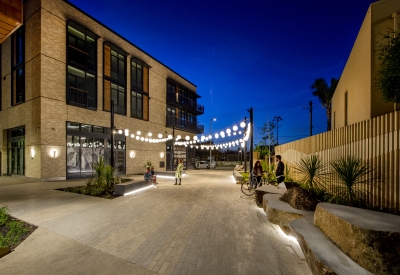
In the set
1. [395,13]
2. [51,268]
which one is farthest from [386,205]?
[51,268]

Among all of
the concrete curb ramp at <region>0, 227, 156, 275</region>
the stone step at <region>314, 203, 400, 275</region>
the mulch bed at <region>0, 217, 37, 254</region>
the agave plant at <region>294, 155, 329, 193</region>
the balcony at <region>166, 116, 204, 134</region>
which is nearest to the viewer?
the stone step at <region>314, 203, 400, 275</region>

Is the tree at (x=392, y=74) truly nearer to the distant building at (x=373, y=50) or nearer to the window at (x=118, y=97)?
the distant building at (x=373, y=50)

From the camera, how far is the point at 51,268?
3975 millimetres

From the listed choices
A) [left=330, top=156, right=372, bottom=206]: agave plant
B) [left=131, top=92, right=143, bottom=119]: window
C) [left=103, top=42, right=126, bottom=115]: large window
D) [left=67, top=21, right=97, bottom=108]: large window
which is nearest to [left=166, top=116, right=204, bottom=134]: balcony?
[left=131, top=92, right=143, bottom=119]: window

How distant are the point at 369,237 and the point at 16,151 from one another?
2428 cm

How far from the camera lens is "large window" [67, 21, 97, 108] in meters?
17.8

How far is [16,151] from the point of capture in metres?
19.1

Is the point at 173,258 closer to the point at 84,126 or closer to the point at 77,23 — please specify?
the point at 84,126

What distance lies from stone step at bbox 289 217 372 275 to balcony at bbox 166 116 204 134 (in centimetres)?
2558

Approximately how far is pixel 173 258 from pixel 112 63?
21.8 meters

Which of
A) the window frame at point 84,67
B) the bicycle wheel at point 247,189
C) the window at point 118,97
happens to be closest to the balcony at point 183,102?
the window at point 118,97

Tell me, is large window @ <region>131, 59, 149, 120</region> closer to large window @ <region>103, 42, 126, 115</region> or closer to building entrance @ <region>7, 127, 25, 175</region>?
large window @ <region>103, 42, 126, 115</region>

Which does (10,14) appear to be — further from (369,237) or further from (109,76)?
(109,76)

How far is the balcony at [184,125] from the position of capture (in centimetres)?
3023
